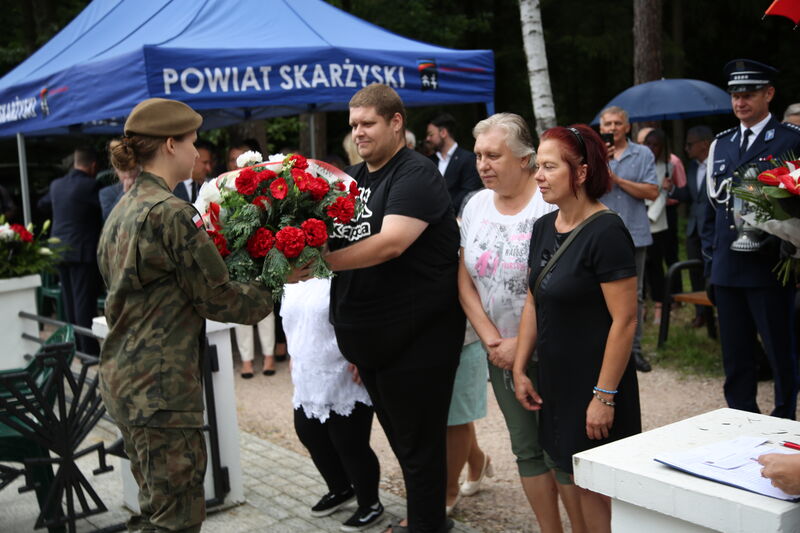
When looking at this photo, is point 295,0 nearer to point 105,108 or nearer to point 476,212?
point 105,108

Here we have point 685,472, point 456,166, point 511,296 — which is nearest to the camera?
point 685,472

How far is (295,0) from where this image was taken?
7.73 meters

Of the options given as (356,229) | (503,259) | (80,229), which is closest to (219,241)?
(356,229)

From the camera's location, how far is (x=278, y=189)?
3002 millimetres

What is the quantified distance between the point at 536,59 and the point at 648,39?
173 inches

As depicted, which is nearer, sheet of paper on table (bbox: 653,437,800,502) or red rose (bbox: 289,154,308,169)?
sheet of paper on table (bbox: 653,437,800,502)

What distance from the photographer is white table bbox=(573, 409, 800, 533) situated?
5.62 ft

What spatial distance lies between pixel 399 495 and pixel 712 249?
252cm

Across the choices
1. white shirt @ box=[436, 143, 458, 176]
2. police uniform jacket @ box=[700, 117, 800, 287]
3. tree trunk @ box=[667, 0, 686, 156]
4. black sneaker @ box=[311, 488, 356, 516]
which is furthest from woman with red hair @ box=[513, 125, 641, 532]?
tree trunk @ box=[667, 0, 686, 156]

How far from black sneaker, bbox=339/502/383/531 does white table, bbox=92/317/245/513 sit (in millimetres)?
748

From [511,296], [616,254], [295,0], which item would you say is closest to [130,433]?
[511,296]

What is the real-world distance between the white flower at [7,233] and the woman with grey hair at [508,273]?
13.4ft

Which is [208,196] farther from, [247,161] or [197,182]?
[197,182]

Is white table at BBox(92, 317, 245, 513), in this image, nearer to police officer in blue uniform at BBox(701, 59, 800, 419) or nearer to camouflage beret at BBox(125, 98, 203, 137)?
camouflage beret at BBox(125, 98, 203, 137)
